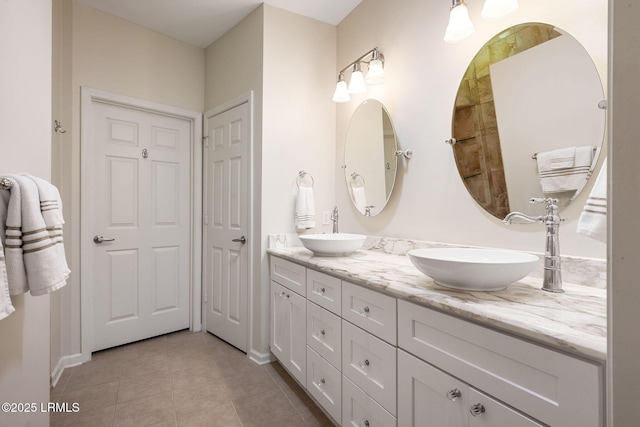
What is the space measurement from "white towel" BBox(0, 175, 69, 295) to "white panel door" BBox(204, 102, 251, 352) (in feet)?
4.89

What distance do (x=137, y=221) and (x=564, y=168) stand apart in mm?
2973

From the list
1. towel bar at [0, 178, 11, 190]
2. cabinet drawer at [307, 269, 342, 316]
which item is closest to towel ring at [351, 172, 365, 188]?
cabinet drawer at [307, 269, 342, 316]

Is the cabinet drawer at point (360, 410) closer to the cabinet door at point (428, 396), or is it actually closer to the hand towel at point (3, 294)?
the cabinet door at point (428, 396)

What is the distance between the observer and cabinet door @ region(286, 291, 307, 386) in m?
1.79

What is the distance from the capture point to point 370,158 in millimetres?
2227

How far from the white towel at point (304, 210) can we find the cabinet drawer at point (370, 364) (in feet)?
3.40

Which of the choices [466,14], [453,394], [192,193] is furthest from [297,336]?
[466,14]

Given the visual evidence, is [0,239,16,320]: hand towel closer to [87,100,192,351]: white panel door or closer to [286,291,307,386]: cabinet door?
[286,291,307,386]: cabinet door

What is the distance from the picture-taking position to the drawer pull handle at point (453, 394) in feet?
2.91

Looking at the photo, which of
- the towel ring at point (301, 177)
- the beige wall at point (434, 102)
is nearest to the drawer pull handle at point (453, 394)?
the beige wall at point (434, 102)

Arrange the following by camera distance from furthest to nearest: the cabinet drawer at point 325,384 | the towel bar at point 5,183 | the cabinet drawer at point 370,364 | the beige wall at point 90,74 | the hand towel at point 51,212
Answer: the beige wall at point 90,74 < the cabinet drawer at point 325,384 < the cabinet drawer at point 370,364 < the hand towel at point 51,212 < the towel bar at point 5,183

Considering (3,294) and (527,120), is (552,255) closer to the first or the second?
(527,120)

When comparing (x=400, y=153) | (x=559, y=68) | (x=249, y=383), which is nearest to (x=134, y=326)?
(x=249, y=383)

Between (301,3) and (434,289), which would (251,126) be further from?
(434,289)
